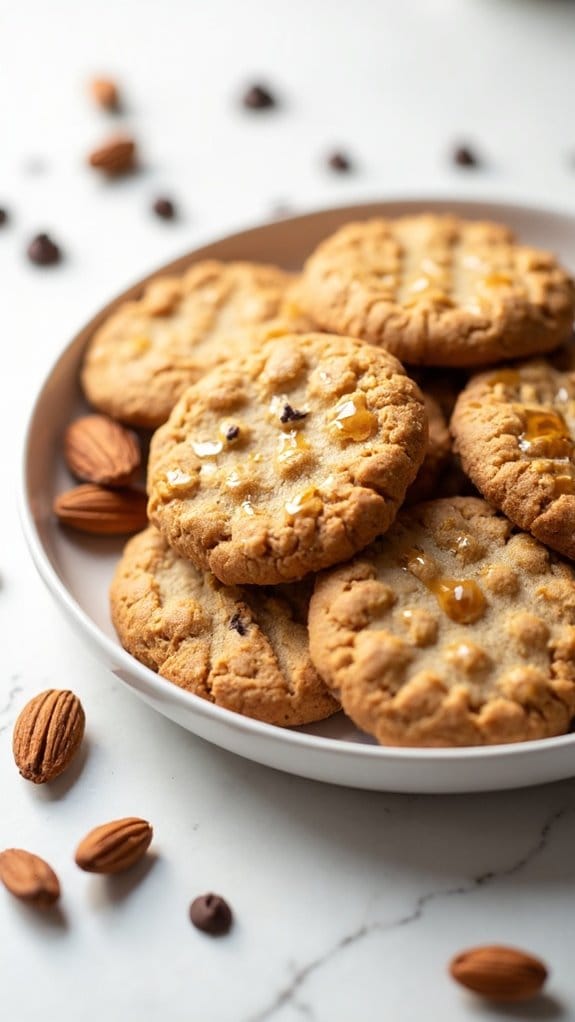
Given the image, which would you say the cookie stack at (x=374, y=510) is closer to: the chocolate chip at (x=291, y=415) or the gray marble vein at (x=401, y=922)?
the chocolate chip at (x=291, y=415)

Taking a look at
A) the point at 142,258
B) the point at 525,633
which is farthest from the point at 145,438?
the point at 525,633

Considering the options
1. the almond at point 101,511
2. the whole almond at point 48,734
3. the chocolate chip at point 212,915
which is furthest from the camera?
the almond at point 101,511

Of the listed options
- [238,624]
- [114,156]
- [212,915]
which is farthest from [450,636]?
[114,156]

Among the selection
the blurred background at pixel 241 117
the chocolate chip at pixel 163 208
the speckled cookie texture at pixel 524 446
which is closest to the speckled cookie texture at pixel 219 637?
the speckled cookie texture at pixel 524 446

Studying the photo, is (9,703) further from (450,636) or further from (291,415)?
(450,636)

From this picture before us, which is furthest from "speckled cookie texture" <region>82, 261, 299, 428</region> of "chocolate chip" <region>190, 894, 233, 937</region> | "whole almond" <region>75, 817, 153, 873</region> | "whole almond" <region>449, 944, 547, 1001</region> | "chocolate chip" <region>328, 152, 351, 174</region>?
"whole almond" <region>449, 944, 547, 1001</region>

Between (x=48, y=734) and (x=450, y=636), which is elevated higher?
(x=450, y=636)
